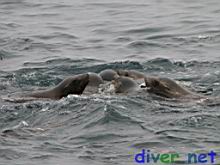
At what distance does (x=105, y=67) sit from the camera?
14484mm

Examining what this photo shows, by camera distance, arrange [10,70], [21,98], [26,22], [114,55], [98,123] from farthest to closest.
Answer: [26,22] → [114,55] → [10,70] → [21,98] → [98,123]

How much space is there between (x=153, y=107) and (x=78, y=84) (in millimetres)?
1565

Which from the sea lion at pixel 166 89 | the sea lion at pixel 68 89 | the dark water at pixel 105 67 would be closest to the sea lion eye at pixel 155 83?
the sea lion at pixel 166 89

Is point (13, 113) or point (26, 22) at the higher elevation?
point (26, 22)

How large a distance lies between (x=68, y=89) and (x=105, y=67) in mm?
3076

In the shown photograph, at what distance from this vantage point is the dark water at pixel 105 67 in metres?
8.70

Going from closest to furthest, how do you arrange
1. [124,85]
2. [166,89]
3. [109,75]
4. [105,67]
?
1. [166,89]
2. [124,85]
3. [109,75]
4. [105,67]

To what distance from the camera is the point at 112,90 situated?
1153cm

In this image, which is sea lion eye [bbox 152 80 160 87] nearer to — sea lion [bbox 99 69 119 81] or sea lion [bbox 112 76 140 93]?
sea lion [bbox 112 76 140 93]

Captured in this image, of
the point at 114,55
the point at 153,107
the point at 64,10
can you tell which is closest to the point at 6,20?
the point at 64,10

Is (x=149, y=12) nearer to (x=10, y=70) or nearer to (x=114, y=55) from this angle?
(x=114, y=55)

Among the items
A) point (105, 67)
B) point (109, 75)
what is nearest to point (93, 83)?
point (109, 75)

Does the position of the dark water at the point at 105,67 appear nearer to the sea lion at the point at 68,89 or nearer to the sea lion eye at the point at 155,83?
the sea lion eye at the point at 155,83

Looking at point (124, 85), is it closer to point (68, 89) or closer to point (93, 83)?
point (93, 83)
